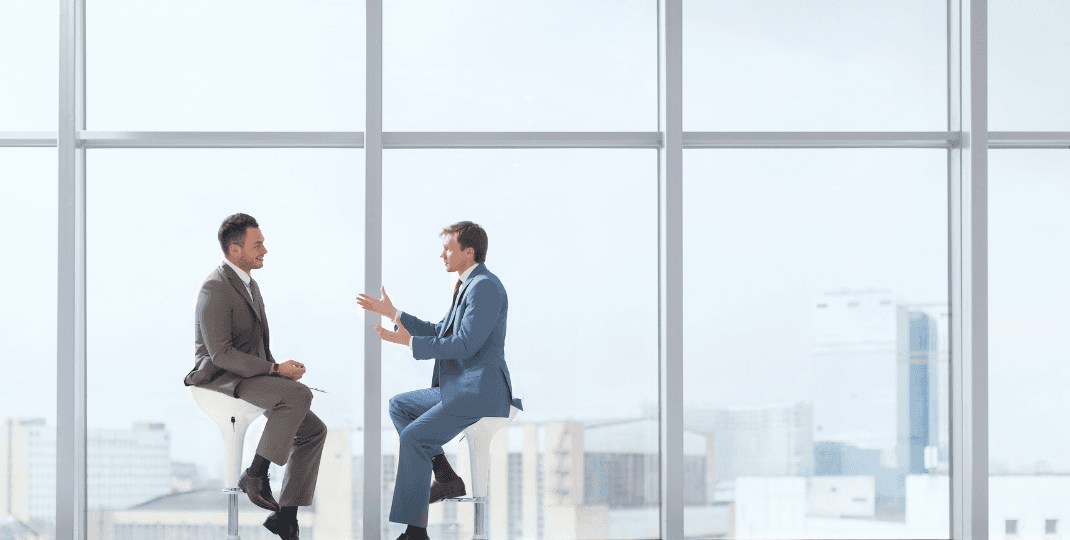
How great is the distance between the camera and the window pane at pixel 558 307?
12.3 feet

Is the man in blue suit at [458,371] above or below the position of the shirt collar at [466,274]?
below

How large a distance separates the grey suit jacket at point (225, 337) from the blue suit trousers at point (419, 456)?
1.93ft

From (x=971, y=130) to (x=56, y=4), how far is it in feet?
13.9

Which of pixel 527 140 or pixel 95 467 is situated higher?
pixel 527 140

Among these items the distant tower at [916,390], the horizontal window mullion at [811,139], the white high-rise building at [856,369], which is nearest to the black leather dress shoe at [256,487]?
the horizontal window mullion at [811,139]

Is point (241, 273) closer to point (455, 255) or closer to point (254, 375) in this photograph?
point (254, 375)

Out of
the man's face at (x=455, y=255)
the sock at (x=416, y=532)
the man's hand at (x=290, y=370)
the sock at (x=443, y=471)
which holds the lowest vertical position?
the sock at (x=416, y=532)

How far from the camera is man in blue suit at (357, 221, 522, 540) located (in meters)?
2.91

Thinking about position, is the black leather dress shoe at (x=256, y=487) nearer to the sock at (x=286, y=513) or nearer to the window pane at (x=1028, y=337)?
the sock at (x=286, y=513)

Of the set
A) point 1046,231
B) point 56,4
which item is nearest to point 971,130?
point 1046,231

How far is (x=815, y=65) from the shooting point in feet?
12.7

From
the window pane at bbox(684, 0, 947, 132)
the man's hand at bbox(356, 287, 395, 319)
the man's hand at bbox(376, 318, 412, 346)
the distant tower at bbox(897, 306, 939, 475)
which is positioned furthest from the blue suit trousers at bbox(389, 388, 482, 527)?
the distant tower at bbox(897, 306, 939, 475)

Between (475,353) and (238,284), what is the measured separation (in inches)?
36.6

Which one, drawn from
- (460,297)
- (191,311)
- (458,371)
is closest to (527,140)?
(460,297)
